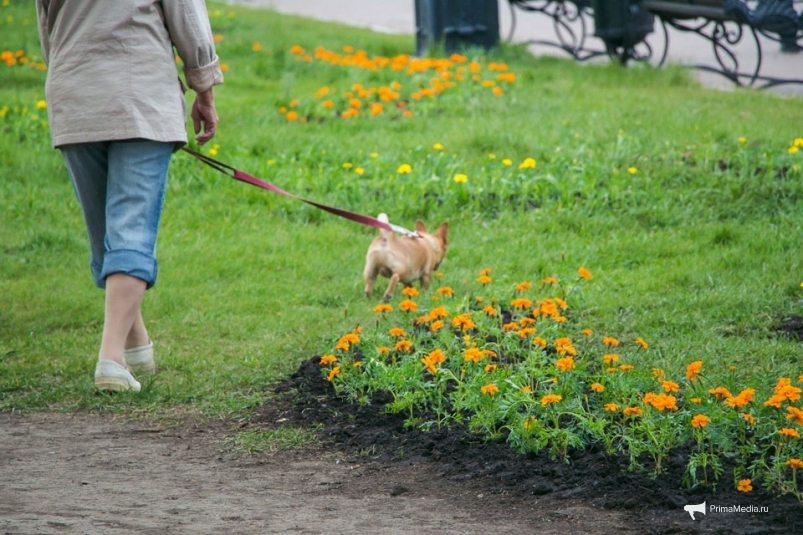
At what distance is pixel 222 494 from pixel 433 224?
150 inches

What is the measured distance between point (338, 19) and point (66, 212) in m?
10.7

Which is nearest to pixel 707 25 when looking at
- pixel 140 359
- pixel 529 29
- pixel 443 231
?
pixel 529 29

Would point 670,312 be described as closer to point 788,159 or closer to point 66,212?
point 788,159

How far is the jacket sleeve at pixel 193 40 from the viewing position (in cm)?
416

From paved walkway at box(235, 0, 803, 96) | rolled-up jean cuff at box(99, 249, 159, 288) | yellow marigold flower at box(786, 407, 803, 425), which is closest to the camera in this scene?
yellow marigold flower at box(786, 407, 803, 425)

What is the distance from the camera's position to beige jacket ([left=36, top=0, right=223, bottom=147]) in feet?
13.5

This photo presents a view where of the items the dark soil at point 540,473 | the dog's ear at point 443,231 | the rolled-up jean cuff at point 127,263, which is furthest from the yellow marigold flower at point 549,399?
the dog's ear at point 443,231

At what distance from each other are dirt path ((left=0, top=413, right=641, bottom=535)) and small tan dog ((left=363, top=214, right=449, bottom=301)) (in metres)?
1.71

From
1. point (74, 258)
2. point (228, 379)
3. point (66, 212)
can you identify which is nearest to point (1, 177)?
point (66, 212)

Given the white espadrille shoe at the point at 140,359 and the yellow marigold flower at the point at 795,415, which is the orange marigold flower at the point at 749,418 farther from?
the white espadrille shoe at the point at 140,359

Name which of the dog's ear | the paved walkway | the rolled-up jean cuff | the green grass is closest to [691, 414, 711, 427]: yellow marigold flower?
the green grass

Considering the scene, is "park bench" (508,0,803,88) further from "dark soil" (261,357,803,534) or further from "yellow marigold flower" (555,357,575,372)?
"dark soil" (261,357,803,534)

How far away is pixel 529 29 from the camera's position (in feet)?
48.9

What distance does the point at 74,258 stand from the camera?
6.58 meters
